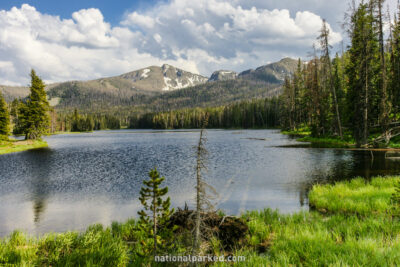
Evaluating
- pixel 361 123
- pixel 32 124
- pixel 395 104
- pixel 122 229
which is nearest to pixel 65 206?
pixel 122 229

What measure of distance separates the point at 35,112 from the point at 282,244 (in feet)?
237

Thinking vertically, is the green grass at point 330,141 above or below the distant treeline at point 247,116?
below

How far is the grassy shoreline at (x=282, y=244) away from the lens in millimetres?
5855

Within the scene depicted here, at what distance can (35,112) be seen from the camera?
62.3 metres

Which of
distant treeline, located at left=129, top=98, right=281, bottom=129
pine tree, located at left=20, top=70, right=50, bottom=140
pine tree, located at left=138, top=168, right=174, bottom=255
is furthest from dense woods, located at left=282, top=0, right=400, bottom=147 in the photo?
distant treeline, located at left=129, top=98, right=281, bottom=129

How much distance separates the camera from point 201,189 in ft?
17.0

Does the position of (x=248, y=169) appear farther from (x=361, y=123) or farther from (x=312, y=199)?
(x=361, y=123)

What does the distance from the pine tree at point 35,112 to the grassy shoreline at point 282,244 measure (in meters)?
64.1

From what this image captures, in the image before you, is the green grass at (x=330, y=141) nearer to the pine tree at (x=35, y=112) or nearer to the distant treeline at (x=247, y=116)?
the pine tree at (x=35, y=112)

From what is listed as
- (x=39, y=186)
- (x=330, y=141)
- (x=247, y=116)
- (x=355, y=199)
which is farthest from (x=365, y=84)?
(x=247, y=116)

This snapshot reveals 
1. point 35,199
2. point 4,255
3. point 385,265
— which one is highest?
point 385,265

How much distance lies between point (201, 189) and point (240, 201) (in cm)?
1132

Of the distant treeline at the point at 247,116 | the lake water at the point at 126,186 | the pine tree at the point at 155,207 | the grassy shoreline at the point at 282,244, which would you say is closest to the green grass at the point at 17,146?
the lake water at the point at 126,186

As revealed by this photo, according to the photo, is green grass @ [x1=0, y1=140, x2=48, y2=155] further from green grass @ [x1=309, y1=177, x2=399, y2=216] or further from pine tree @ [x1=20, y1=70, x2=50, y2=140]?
green grass @ [x1=309, y1=177, x2=399, y2=216]
